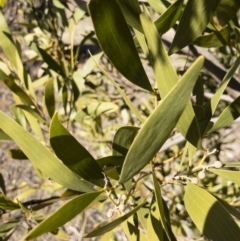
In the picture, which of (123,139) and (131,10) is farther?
(123,139)

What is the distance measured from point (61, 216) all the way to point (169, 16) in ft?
0.84

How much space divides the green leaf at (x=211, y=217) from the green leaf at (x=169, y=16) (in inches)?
8.0

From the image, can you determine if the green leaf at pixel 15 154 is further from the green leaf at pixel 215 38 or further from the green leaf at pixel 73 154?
the green leaf at pixel 215 38

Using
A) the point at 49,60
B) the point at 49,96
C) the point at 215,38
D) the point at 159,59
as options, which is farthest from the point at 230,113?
the point at 49,60

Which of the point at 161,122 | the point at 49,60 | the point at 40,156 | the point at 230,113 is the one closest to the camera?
the point at 161,122

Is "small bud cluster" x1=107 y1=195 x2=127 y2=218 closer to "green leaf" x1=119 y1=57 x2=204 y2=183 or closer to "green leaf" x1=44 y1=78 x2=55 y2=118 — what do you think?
"green leaf" x1=119 y1=57 x2=204 y2=183

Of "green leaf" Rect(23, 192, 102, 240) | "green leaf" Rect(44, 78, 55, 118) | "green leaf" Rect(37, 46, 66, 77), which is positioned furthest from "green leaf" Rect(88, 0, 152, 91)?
"green leaf" Rect(37, 46, 66, 77)

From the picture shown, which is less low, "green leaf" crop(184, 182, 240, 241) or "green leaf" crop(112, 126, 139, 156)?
"green leaf" crop(112, 126, 139, 156)

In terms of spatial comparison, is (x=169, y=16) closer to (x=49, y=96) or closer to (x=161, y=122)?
(x=161, y=122)

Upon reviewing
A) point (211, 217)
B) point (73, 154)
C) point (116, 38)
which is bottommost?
point (211, 217)

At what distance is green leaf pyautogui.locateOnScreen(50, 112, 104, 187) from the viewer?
1.33 feet

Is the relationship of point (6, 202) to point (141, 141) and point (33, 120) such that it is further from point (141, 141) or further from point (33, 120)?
point (141, 141)

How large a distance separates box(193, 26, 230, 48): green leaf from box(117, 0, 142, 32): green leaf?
0.52 feet

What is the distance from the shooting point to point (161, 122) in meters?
0.34
